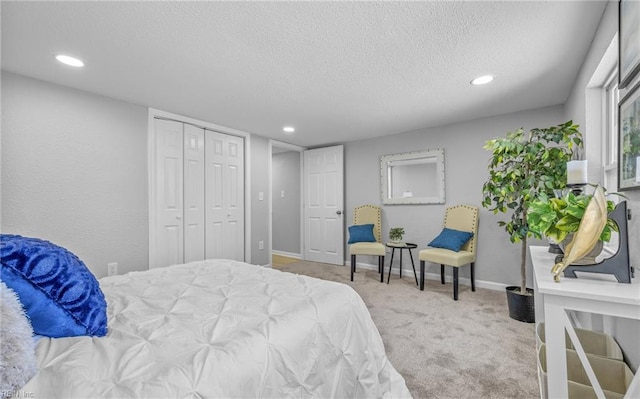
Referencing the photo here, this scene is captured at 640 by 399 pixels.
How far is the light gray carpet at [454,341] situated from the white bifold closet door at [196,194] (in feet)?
6.58

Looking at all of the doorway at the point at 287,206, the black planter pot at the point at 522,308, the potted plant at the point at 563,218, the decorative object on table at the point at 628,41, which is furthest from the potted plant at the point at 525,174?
the doorway at the point at 287,206

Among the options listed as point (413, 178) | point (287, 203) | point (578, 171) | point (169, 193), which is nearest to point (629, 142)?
point (578, 171)

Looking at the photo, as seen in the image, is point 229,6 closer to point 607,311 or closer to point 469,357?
point 607,311

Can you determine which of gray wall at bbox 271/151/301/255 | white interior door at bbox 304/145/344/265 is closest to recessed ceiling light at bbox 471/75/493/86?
white interior door at bbox 304/145/344/265

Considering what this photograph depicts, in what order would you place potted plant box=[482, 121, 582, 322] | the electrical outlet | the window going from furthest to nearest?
the electrical outlet → potted plant box=[482, 121, 582, 322] → the window

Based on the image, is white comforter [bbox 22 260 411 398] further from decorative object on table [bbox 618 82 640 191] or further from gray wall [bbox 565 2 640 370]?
decorative object on table [bbox 618 82 640 191]

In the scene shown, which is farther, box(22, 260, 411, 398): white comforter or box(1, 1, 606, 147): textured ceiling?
box(1, 1, 606, 147): textured ceiling

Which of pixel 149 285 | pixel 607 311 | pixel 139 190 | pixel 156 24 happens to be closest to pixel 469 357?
pixel 607 311

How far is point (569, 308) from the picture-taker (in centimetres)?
97

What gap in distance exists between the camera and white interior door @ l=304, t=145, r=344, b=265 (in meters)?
5.02

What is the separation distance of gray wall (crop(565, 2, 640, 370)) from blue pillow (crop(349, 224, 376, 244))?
2.61 metres

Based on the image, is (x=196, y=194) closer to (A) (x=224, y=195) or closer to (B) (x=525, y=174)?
(A) (x=224, y=195)

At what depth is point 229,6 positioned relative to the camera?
5.17 ft

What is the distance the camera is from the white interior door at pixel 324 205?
5016mm
